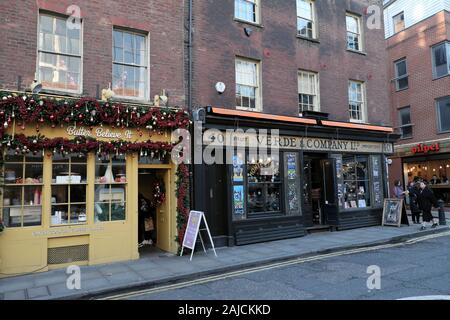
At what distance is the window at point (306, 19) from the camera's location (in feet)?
44.2

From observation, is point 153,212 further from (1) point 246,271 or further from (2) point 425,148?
(2) point 425,148

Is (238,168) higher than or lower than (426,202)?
higher

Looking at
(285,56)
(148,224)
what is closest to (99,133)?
(148,224)

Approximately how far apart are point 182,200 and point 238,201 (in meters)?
1.90

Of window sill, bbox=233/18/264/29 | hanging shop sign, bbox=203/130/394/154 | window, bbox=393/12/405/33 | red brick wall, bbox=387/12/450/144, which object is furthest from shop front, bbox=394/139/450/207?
window sill, bbox=233/18/264/29

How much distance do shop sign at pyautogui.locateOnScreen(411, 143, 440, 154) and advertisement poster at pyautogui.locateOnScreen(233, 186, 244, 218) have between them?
50.1 ft

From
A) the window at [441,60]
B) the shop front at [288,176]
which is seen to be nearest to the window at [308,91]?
the shop front at [288,176]

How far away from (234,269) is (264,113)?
18.2 ft

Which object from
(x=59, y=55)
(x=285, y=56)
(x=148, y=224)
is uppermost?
(x=285, y=56)

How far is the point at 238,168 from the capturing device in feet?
36.1

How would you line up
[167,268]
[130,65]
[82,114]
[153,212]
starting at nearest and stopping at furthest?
[167,268] < [82,114] < [130,65] < [153,212]

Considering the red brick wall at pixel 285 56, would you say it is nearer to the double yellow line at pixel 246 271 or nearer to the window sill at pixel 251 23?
the window sill at pixel 251 23

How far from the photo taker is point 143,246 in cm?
1098
